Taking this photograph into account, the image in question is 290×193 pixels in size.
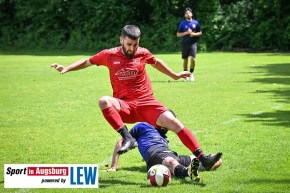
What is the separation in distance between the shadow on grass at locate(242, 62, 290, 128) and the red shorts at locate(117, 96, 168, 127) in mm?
4401

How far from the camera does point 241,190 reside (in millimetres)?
7172

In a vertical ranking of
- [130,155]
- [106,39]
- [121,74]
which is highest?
[121,74]

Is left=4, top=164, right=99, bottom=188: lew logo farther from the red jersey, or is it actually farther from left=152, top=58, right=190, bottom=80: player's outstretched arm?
left=152, top=58, right=190, bottom=80: player's outstretched arm

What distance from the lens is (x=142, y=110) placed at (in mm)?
8203

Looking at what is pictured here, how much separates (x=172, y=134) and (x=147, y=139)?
120 inches

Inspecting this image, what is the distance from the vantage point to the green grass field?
789 cm

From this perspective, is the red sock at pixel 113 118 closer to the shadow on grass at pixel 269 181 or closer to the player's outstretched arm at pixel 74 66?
the player's outstretched arm at pixel 74 66

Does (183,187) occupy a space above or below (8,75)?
above

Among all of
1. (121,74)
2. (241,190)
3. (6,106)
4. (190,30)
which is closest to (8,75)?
(190,30)

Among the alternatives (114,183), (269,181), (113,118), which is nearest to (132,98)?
(113,118)

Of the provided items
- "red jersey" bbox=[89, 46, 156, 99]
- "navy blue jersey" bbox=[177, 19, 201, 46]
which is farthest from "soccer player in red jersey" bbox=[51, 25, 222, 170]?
"navy blue jersey" bbox=[177, 19, 201, 46]

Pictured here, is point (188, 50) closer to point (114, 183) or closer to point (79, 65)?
point (79, 65)

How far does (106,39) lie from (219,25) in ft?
27.2

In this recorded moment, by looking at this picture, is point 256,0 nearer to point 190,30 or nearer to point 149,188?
point 190,30
